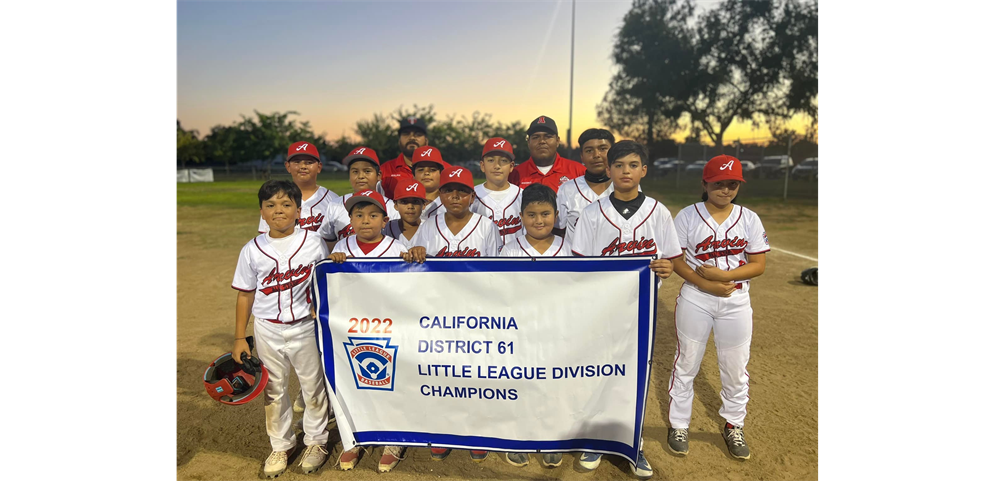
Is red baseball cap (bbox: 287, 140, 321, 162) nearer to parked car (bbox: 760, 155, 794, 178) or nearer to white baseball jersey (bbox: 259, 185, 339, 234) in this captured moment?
white baseball jersey (bbox: 259, 185, 339, 234)

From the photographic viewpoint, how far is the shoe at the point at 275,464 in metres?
3.79

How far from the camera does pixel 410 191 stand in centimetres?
430

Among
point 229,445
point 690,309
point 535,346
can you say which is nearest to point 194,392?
point 229,445

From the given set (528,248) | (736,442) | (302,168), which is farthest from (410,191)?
(736,442)

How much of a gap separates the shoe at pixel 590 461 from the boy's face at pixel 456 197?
218 centimetres

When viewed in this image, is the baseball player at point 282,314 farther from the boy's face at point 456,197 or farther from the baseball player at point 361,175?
the boy's face at point 456,197

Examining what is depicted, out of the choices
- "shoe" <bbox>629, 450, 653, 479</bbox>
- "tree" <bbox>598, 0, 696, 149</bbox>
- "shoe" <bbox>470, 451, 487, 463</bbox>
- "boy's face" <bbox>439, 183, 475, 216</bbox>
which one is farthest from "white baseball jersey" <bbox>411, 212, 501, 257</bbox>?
"tree" <bbox>598, 0, 696, 149</bbox>

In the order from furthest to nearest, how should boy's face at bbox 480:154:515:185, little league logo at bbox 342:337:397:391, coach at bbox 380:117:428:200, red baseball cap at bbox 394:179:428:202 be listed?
coach at bbox 380:117:428:200, boy's face at bbox 480:154:515:185, red baseball cap at bbox 394:179:428:202, little league logo at bbox 342:337:397:391

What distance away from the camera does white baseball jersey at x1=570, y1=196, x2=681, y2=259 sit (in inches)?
151

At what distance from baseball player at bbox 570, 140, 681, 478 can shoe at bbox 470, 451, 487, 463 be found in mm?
769

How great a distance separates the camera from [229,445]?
4.23m

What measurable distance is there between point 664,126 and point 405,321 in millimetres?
38016

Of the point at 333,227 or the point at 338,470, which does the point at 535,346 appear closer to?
the point at 338,470

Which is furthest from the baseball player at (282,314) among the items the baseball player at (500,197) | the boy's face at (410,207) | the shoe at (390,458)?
the baseball player at (500,197)
